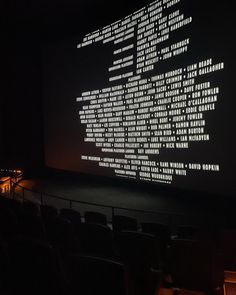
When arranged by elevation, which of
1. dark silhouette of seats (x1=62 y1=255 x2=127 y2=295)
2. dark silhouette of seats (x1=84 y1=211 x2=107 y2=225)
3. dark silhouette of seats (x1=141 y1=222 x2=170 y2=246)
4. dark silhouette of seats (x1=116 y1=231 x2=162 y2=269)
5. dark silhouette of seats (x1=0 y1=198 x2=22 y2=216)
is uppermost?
dark silhouette of seats (x1=62 y1=255 x2=127 y2=295)

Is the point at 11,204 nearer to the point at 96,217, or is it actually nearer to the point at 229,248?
the point at 96,217

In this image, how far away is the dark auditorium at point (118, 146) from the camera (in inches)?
120

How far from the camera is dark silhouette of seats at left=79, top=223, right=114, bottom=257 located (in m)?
3.63

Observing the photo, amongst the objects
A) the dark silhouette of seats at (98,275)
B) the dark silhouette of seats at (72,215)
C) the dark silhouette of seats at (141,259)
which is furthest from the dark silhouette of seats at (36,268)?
the dark silhouette of seats at (72,215)

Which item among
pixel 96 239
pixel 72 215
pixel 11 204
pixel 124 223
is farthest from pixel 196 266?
pixel 11 204

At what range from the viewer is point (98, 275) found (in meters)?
2.07

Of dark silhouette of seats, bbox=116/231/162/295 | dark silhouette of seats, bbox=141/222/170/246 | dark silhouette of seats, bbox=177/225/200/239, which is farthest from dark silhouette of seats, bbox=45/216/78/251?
dark silhouette of seats, bbox=177/225/200/239

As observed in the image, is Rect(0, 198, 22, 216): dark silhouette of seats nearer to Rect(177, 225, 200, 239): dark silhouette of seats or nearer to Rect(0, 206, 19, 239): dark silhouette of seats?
Rect(0, 206, 19, 239): dark silhouette of seats

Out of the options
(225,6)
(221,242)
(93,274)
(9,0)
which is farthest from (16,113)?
(93,274)

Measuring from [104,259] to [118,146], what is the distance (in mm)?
7120

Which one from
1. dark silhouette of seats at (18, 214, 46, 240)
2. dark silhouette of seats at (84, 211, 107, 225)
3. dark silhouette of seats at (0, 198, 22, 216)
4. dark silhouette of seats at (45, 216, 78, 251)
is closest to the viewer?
dark silhouette of seats at (45, 216, 78, 251)

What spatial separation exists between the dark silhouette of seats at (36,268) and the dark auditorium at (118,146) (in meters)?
0.01

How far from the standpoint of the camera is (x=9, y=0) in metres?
9.97

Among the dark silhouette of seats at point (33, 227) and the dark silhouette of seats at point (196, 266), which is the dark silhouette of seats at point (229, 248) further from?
the dark silhouette of seats at point (33, 227)
